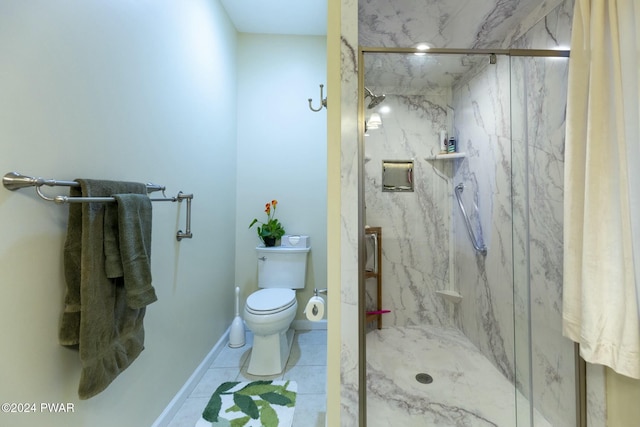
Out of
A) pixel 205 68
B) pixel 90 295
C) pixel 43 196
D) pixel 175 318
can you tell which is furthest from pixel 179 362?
pixel 205 68

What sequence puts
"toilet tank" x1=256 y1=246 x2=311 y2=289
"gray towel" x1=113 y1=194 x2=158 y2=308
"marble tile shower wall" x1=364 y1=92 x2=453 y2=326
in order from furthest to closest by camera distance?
1. "toilet tank" x1=256 y1=246 x2=311 y2=289
2. "marble tile shower wall" x1=364 y1=92 x2=453 y2=326
3. "gray towel" x1=113 y1=194 x2=158 y2=308

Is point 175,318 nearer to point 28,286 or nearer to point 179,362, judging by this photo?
point 179,362

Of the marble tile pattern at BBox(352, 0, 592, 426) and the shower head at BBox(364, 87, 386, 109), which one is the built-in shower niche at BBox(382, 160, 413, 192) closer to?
the marble tile pattern at BBox(352, 0, 592, 426)

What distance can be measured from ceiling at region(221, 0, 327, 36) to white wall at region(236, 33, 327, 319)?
0.07 m

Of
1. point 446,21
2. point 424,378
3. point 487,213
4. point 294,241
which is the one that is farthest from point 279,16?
point 424,378

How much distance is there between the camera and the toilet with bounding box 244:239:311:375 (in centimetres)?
177

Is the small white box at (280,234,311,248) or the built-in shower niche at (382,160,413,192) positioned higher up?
the built-in shower niche at (382,160,413,192)

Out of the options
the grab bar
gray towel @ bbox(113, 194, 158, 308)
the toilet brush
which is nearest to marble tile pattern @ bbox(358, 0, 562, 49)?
the grab bar

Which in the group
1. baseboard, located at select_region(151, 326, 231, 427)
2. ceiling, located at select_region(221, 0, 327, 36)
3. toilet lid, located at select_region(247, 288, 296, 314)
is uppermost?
ceiling, located at select_region(221, 0, 327, 36)

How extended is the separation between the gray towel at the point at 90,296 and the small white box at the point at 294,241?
151cm

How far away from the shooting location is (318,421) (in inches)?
56.5

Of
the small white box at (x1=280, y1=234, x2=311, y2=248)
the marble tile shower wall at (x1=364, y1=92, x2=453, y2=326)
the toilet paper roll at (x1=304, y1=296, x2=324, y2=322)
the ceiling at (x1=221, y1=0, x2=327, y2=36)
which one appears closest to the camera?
the toilet paper roll at (x1=304, y1=296, x2=324, y2=322)

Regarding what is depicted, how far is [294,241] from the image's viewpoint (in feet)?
7.82

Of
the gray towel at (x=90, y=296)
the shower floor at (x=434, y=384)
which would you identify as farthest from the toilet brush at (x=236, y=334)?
the gray towel at (x=90, y=296)
